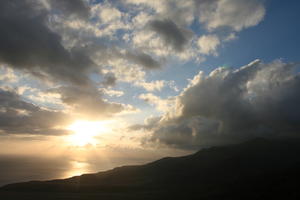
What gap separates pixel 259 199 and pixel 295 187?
1391 inches

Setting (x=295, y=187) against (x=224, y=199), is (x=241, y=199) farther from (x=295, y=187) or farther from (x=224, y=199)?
(x=295, y=187)

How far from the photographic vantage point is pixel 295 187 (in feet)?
648

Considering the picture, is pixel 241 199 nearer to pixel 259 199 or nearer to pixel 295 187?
pixel 259 199

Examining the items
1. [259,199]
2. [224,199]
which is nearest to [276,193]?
[259,199]

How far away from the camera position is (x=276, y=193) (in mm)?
194375

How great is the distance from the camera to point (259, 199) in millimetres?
188625

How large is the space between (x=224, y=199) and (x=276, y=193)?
41.5 metres

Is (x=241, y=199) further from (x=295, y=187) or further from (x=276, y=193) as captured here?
(x=295, y=187)

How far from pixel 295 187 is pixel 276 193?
17.9 meters

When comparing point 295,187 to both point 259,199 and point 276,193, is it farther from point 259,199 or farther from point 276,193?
point 259,199

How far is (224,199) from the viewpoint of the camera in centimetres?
19900

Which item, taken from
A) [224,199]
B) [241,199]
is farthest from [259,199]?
[224,199]

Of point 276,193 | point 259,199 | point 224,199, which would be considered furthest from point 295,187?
point 224,199

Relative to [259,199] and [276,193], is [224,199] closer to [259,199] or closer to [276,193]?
[259,199]
